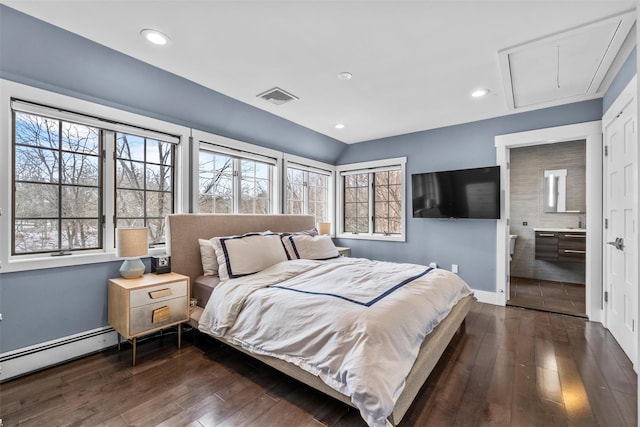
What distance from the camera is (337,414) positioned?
1.74 metres

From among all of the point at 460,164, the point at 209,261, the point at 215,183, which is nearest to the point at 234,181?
the point at 215,183

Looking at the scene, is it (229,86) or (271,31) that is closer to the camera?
(271,31)

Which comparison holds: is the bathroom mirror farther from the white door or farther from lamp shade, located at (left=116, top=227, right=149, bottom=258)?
lamp shade, located at (left=116, top=227, right=149, bottom=258)

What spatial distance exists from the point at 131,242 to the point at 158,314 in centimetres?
66

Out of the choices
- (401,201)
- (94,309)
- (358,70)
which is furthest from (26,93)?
(401,201)

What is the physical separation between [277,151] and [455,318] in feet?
10.4

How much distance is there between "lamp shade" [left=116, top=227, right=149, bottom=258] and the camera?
2.42m

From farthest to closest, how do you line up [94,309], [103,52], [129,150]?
[129,150], [94,309], [103,52]

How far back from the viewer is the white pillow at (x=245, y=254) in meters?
2.77

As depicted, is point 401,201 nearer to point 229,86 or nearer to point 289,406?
point 229,86

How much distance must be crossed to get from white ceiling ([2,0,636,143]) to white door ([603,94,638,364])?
0.64 metres

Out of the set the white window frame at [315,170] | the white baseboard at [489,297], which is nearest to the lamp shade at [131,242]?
the white window frame at [315,170]

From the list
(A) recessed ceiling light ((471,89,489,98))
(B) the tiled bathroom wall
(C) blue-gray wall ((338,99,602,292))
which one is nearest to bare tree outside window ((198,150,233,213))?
(C) blue-gray wall ((338,99,602,292))

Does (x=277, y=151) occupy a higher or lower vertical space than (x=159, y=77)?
lower
